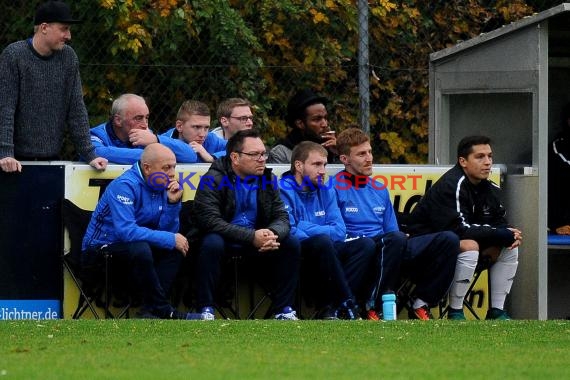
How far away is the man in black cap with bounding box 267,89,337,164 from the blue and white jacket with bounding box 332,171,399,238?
2.62 ft

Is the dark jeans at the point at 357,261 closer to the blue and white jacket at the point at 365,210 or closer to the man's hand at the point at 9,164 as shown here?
the blue and white jacket at the point at 365,210

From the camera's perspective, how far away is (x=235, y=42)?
13656 mm

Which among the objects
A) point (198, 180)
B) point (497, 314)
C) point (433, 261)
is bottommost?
point (497, 314)

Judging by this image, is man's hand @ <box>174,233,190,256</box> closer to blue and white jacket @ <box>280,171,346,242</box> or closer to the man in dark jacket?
the man in dark jacket

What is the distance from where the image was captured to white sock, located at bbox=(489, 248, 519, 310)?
12.0m

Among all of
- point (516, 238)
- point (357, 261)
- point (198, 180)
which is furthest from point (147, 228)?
point (516, 238)

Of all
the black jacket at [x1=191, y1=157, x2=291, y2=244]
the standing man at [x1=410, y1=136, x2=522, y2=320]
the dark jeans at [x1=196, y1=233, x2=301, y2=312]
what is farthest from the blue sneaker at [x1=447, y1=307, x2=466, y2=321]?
the black jacket at [x1=191, y1=157, x2=291, y2=244]

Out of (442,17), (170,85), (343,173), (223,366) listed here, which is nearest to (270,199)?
(343,173)

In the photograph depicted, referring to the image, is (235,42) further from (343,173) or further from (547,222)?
(547,222)

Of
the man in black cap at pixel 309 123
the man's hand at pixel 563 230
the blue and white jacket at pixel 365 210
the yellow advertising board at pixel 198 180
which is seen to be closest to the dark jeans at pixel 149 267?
the yellow advertising board at pixel 198 180

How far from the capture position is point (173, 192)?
36.3 feet

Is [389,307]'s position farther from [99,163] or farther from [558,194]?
[558,194]

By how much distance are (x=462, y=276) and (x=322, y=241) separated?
4.25ft

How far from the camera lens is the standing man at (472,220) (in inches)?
465
